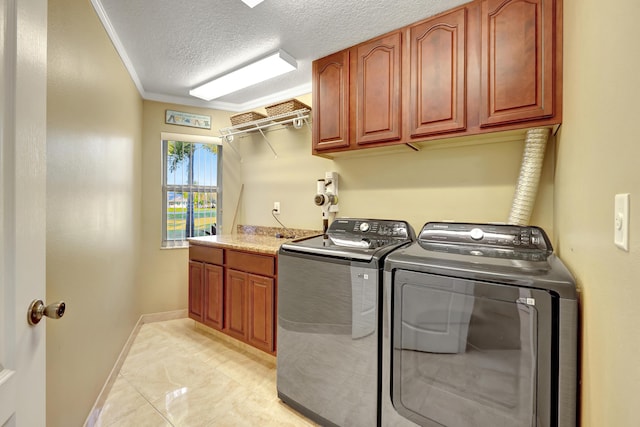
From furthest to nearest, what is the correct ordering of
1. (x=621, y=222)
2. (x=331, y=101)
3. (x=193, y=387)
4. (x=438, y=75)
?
1. (x=331, y=101)
2. (x=193, y=387)
3. (x=438, y=75)
4. (x=621, y=222)

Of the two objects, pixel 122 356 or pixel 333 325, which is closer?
pixel 333 325

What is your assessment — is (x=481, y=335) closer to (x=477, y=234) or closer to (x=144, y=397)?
(x=477, y=234)

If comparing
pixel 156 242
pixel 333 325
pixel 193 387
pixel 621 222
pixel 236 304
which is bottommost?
pixel 193 387

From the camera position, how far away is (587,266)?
984 millimetres

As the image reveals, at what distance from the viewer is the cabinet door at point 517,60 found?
1.46m

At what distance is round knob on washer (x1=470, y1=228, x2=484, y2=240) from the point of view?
5.40 feet

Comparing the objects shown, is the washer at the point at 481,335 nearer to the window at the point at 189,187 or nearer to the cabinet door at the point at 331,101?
the cabinet door at the point at 331,101

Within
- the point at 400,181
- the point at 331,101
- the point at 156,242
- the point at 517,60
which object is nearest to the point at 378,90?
the point at 331,101

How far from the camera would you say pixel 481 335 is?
1.21 meters

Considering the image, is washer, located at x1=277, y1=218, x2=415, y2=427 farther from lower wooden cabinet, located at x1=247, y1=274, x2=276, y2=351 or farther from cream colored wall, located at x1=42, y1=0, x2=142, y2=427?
cream colored wall, located at x1=42, y1=0, x2=142, y2=427

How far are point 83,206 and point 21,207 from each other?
1.13 metres

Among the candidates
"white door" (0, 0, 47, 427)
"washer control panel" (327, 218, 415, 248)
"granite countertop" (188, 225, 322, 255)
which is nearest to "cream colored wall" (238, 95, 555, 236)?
"granite countertop" (188, 225, 322, 255)

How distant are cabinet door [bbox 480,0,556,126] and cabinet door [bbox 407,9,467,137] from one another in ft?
0.39

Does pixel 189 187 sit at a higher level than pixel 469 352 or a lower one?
higher
